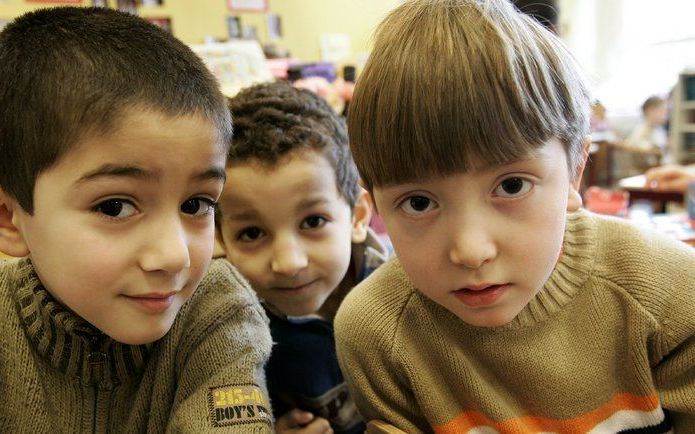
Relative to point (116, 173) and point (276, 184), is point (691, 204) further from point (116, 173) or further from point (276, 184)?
point (116, 173)

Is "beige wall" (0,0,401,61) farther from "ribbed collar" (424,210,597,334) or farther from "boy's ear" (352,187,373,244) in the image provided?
"ribbed collar" (424,210,597,334)

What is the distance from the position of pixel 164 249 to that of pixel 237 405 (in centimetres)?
22

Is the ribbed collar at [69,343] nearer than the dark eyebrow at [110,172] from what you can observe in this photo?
No

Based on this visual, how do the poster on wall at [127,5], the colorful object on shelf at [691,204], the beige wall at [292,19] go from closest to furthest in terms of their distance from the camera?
the colorful object on shelf at [691,204] < the poster on wall at [127,5] < the beige wall at [292,19]

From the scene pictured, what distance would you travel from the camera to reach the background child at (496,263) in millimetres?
635

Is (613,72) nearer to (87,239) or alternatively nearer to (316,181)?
(316,181)

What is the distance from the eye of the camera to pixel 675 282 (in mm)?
760

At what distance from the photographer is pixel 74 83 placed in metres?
0.66

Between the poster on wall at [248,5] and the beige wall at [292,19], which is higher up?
the poster on wall at [248,5]

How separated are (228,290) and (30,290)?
9.8 inches

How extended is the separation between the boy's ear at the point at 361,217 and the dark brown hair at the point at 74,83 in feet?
1.61

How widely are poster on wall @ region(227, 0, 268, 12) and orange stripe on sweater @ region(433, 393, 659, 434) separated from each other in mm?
3183

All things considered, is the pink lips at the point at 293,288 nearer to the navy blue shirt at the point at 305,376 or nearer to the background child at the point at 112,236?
the navy blue shirt at the point at 305,376

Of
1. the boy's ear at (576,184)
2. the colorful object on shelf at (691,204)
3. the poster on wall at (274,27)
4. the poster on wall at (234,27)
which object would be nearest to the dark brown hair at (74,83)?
the boy's ear at (576,184)
